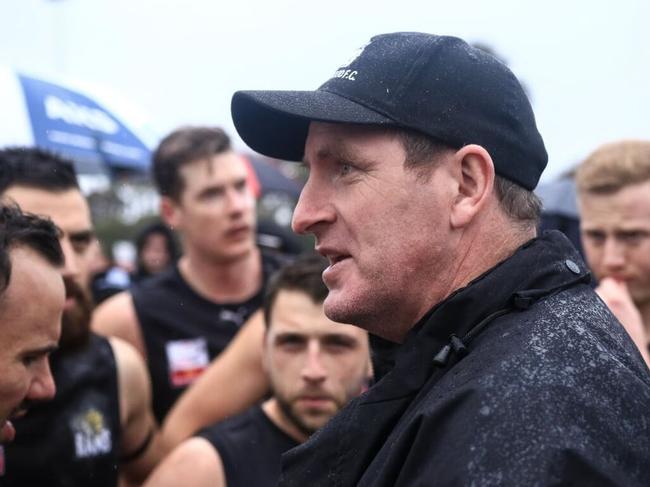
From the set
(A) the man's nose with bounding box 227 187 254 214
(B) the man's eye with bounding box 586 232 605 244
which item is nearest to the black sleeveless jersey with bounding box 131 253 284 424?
(A) the man's nose with bounding box 227 187 254 214

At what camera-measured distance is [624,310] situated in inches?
137

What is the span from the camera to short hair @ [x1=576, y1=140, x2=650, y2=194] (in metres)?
4.06

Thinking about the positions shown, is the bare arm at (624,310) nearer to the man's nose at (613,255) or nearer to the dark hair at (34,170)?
the man's nose at (613,255)

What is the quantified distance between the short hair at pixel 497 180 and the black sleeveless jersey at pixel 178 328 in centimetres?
284

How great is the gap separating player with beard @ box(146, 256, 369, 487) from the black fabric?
51.8 inches

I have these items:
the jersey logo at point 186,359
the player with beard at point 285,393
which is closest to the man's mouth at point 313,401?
the player with beard at point 285,393

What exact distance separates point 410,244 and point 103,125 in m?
4.84

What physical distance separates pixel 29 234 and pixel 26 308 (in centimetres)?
25

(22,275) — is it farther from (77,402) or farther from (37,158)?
(37,158)

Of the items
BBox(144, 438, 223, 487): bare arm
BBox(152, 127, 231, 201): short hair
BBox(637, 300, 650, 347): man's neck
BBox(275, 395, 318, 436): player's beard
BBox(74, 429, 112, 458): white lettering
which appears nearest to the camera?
BBox(144, 438, 223, 487): bare arm

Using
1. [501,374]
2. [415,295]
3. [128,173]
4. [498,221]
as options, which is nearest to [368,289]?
[415,295]

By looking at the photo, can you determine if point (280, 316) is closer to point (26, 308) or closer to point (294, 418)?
point (294, 418)

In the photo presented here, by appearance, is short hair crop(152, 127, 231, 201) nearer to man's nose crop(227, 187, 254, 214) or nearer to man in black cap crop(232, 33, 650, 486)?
man's nose crop(227, 187, 254, 214)

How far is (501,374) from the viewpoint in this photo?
5.56 feet
